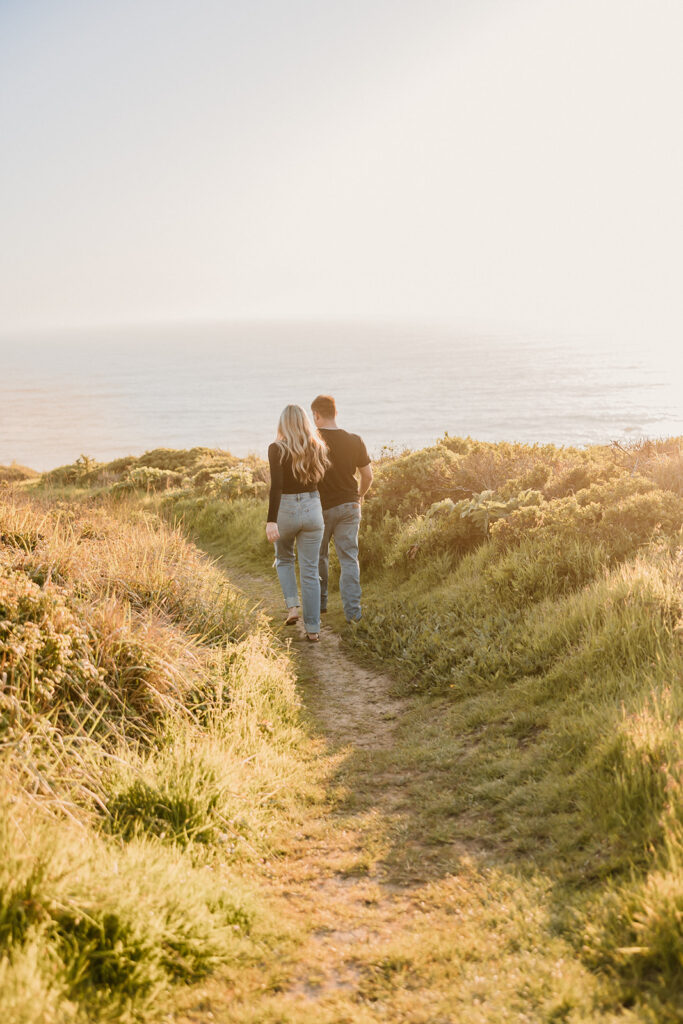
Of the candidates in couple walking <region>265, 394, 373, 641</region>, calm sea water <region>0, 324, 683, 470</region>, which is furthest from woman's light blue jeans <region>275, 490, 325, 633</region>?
calm sea water <region>0, 324, 683, 470</region>

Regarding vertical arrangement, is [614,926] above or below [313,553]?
below

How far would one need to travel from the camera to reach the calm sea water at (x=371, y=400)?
2448 inches

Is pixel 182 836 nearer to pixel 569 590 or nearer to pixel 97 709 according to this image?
pixel 97 709

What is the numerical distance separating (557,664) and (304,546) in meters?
3.11

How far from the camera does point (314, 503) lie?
7449mm

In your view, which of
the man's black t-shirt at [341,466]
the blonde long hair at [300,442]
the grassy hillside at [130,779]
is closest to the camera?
the grassy hillside at [130,779]

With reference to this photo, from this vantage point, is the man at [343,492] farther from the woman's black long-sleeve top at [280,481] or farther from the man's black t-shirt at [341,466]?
the woman's black long-sleeve top at [280,481]

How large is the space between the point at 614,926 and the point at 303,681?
13.9 ft

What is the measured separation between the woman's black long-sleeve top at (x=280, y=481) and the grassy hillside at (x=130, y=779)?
3.70 ft

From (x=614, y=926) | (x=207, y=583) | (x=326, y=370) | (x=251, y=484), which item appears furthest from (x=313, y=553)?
(x=326, y=370)

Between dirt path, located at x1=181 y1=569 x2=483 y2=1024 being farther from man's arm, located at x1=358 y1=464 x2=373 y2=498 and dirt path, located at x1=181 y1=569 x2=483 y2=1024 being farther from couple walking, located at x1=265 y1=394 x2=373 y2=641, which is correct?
man's arm, located at x1=358 y1=464 x2=373 y2=498

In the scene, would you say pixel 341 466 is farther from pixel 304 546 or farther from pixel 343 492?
pixel 304 546

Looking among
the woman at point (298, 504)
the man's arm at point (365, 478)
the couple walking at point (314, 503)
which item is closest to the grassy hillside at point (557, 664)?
the couple walking at point (314, 503)

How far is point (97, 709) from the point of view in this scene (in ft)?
15.1
